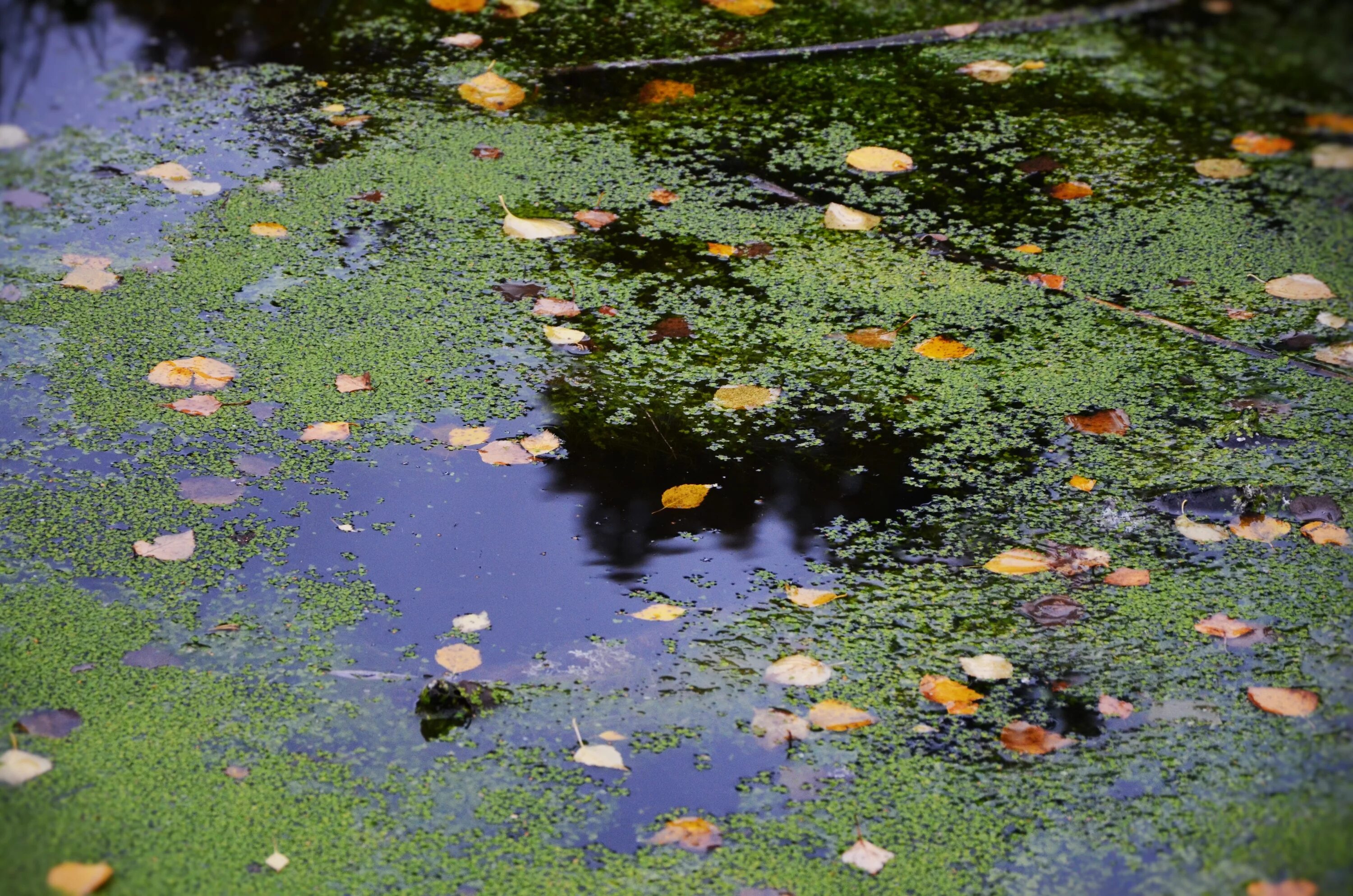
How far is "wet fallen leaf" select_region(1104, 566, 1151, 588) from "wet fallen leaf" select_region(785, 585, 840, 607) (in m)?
0.47

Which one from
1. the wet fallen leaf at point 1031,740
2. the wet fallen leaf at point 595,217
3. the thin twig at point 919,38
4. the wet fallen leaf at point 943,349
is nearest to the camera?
the wet fallen leaf at point 1031,740

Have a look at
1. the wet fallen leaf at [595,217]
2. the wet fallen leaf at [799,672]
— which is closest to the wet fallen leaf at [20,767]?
the wet fallen leaf at [799,672]

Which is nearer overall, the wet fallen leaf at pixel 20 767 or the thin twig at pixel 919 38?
the wet fallen leaf at pixel 20 767

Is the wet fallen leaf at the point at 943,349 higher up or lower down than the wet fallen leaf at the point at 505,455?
higher up

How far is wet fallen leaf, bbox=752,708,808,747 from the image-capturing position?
→ 1.81 metres

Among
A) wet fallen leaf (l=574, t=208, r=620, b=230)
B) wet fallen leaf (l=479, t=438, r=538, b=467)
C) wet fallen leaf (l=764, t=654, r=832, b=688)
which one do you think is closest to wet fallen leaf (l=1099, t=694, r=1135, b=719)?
wet fallen leaf (l=764, t=654, r=832, b=688)

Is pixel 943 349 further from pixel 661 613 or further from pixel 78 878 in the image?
pixel 78 878

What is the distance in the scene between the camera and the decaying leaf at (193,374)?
246 centimetres

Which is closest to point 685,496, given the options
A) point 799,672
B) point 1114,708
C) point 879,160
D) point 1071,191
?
point 799,672

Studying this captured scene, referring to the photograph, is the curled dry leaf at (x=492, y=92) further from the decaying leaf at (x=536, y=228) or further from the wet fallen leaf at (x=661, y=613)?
the wet fallen leaf at (x=661, y=613)

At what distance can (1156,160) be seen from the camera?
3430mm

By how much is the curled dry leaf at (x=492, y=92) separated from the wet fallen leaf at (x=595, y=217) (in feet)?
2.06

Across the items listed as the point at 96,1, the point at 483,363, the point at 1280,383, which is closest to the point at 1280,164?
the point at 1280,383

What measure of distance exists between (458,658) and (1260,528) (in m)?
1.43
